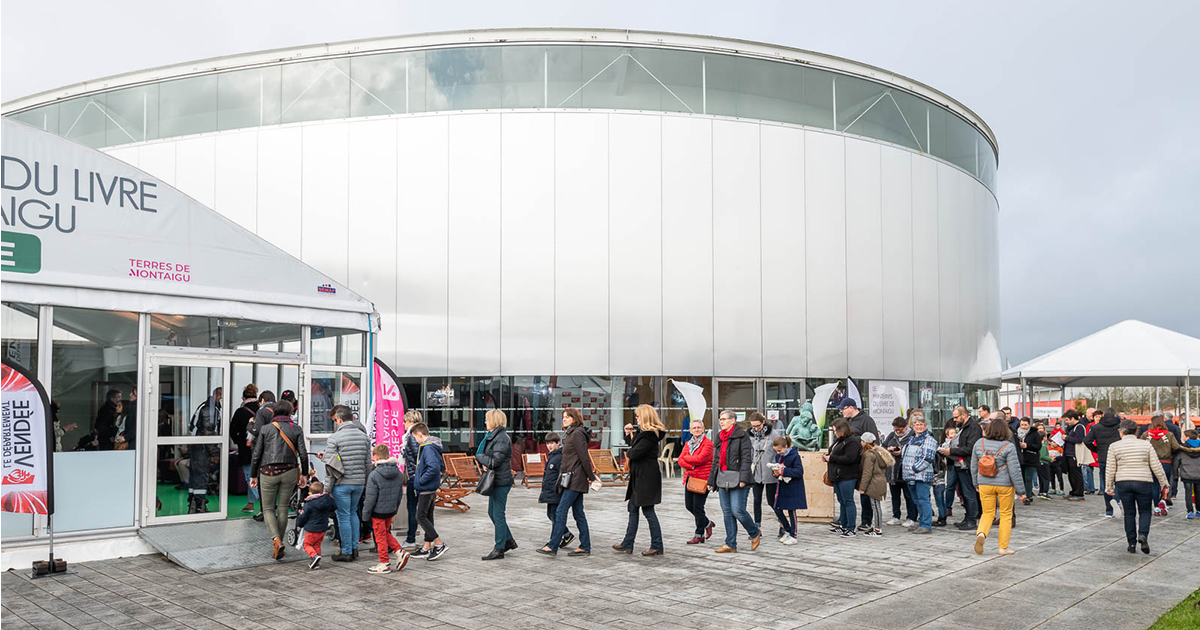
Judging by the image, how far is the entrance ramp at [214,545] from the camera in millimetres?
9273

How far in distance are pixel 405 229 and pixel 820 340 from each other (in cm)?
1042

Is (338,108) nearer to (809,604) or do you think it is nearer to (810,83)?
(810,83)

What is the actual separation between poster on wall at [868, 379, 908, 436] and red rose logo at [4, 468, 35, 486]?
691 inches

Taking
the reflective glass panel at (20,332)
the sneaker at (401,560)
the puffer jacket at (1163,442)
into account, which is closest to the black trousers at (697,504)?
the sneaker at (401,560)

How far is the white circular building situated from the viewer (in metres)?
20.8

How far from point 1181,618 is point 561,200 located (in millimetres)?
15723

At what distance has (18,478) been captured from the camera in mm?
8938

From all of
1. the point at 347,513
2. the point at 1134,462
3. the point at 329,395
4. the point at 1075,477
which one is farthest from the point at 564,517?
the point at 1075,477

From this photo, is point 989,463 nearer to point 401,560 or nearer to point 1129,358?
point 401,560

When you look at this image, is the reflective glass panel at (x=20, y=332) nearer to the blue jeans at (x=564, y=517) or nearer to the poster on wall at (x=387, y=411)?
the poster on wall at (x=387, y=411)

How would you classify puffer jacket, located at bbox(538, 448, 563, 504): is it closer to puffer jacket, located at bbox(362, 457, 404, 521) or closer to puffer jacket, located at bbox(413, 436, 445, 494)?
puffer jacket, located at bbox(413, 436, 445, 494)

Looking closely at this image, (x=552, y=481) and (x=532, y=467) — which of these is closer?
(x=552, y=481)

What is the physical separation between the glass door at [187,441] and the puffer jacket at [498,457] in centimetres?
360

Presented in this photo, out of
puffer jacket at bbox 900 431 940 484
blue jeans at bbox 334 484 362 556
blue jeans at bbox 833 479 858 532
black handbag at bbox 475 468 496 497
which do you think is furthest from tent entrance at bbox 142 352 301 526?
puffer jacket at bbox 900 431 940 484
